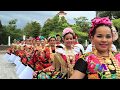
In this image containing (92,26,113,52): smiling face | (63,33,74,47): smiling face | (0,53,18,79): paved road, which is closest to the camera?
(92,26,113,52): smiling face

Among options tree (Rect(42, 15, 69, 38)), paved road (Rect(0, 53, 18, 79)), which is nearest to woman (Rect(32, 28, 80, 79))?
paved road (Rect(0, 53, 18, 79))

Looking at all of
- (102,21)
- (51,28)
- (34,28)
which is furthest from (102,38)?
(51,28)

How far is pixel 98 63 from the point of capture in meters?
2.04

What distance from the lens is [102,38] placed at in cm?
208

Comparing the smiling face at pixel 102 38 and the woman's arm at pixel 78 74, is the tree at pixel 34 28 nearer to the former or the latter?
the smiling face at pixel 102 38

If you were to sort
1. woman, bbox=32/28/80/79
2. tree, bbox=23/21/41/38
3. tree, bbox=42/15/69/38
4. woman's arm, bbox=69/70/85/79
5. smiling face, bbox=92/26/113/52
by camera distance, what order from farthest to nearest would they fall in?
tree, bbox=23/21/41/38, tree, bbox=42/15/69/38, woman, bbox=32/28/80/79, smiling face, bbox=92/26/113/52, woman's arm, bbox=69/70/85/79

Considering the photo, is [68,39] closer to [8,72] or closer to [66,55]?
[66,55]

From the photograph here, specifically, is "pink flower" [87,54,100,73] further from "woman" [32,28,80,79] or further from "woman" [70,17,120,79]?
"woman" [32,28,80,79]

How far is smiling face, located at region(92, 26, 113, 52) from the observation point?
207cm

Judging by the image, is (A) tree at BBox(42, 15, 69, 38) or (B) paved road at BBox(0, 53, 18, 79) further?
(A) tree at BBox(42, 15, 69, 38)

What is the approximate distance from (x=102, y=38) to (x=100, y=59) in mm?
118

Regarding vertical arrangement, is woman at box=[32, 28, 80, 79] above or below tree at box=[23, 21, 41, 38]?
below
